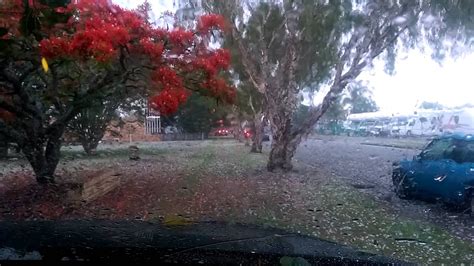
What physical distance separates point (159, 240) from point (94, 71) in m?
4.71

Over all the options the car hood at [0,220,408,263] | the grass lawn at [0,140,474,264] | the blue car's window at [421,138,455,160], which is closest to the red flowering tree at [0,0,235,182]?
the grass lawn at [0,140,474,264]

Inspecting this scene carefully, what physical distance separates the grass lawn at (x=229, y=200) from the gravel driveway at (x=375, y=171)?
0.23 m

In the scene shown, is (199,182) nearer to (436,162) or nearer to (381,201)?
Answer: (381,201)

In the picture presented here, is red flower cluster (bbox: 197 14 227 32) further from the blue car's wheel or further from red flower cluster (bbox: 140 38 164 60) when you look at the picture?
the blue car's wheel

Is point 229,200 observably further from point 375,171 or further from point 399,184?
point 399,184

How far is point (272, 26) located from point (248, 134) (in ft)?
9.26

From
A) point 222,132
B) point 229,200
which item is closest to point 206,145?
point 222,132

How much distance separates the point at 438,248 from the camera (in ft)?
15.5

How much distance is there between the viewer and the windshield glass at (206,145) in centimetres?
526

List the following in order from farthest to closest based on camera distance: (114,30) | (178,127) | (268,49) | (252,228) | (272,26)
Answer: (268,49) < (272,26) < (178,127) < (114,30) < (252,228)

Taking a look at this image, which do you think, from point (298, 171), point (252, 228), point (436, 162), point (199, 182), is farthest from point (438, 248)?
point (298, 171)

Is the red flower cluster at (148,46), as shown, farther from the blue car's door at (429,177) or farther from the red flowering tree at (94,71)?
the blue car's door at (429,177)

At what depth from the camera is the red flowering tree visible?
6559 millimetres

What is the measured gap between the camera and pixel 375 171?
7465 millimetres
